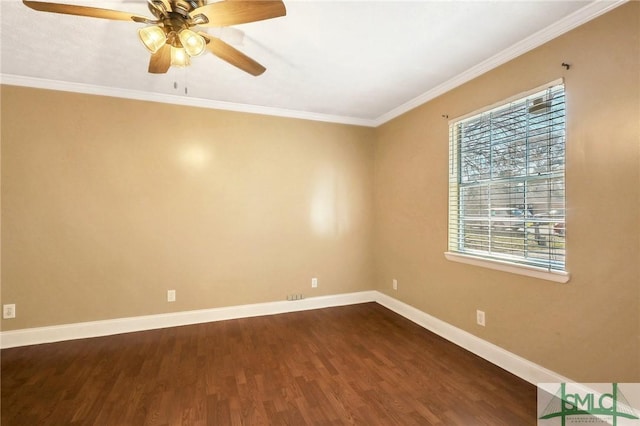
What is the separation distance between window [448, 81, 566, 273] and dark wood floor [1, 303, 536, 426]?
1.01 m

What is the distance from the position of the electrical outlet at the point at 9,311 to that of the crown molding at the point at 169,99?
214 cm

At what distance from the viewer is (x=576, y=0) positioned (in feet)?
5.67

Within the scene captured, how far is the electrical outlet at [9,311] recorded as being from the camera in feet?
8.81

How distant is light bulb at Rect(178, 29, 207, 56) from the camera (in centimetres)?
157

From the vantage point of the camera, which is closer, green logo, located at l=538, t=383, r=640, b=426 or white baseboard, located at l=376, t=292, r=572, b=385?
green logo, located at l=538, t=383, r=640, b=426

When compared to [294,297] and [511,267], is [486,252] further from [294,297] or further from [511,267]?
[294,297]

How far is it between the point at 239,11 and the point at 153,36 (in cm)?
55

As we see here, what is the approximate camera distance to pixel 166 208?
3.18 m

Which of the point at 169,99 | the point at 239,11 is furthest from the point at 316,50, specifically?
the point at 169,99

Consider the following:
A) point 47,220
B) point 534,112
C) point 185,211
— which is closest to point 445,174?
point 534,112

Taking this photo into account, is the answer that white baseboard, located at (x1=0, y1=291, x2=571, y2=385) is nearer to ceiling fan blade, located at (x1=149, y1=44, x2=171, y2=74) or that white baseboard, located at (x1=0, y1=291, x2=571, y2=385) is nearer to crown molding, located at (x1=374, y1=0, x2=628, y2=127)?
crown molding, located at (x1=374, y1=0, x2=628, y2=127)

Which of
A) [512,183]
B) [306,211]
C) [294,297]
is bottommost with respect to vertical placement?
[294,297]

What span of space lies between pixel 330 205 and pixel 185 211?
6.03 feet

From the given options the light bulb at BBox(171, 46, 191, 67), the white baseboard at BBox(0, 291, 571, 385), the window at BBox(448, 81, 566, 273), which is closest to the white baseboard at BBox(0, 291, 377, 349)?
the white baseboard at BBox(0, 291, 571, 385)
